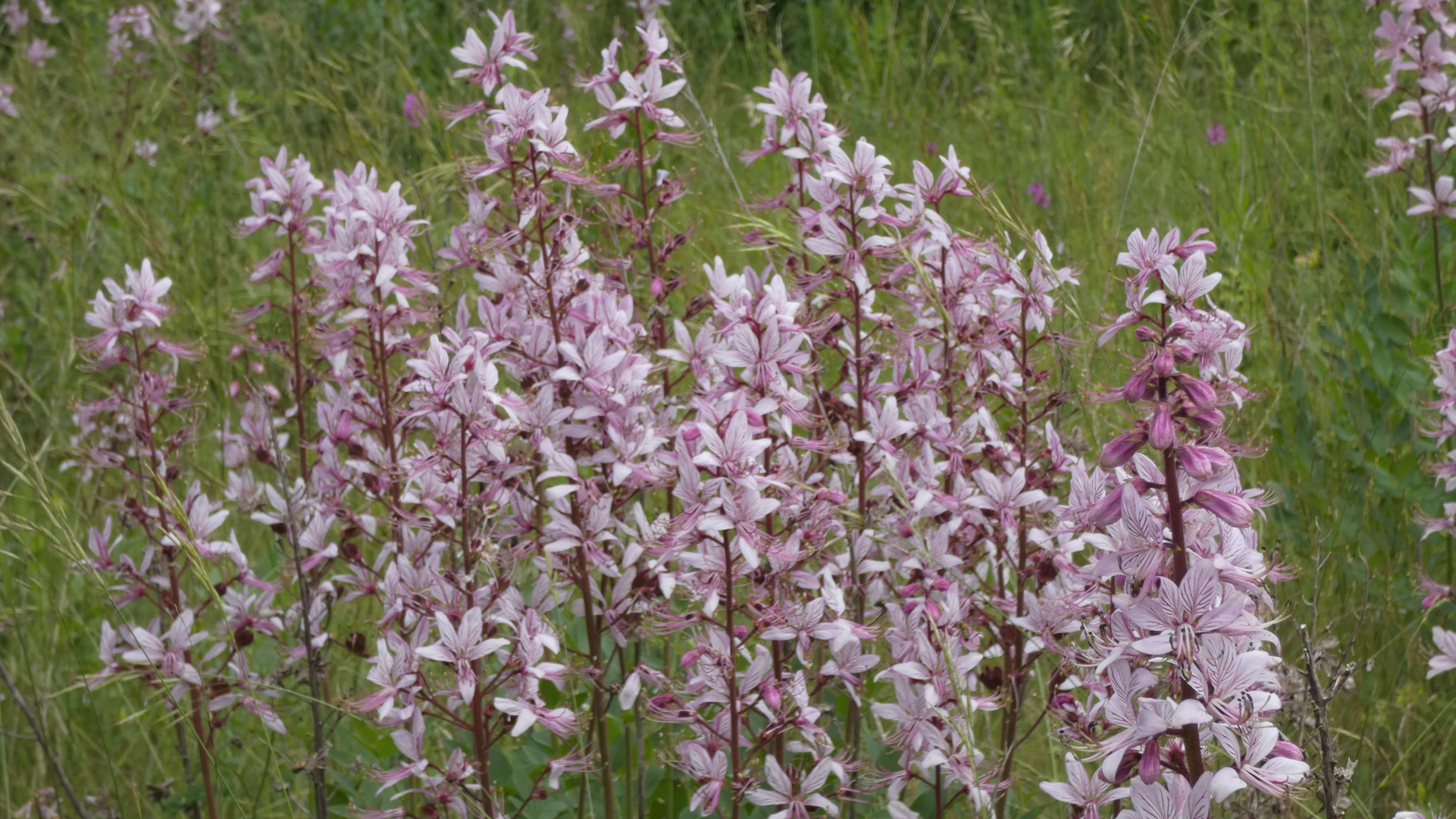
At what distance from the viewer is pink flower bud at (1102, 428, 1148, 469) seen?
1265mm

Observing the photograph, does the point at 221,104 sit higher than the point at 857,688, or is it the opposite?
the point at 221,104

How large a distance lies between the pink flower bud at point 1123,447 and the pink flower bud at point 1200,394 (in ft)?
0.20

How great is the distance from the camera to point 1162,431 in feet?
3.99

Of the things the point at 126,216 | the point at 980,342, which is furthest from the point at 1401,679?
the point at 126,216

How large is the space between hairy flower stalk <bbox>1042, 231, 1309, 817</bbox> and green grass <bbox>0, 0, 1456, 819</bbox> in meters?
0.47

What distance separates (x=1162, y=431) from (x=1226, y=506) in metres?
0.11

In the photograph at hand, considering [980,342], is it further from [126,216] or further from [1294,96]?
[1294,96]

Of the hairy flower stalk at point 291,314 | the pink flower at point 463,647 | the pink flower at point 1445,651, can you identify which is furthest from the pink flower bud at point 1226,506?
the hairy flower stalk at point 291,314

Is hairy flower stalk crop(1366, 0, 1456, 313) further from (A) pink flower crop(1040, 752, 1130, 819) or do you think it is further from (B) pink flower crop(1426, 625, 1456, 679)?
(A) pink flower crop(1040, 752, 1130, 819)

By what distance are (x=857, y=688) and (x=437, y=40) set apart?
5969 millimetres

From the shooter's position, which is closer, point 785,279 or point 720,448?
point 720,448

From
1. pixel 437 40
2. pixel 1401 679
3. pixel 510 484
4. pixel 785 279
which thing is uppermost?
pixel 437 40

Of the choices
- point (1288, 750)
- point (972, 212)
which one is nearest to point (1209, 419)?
point (1288, 750)

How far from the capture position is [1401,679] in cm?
288
